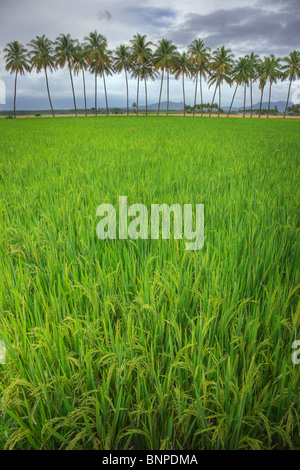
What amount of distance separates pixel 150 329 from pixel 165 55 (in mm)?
47772

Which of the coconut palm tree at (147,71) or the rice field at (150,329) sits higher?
the coconut palm tree at (147,71)

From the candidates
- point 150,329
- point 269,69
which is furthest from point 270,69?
point 150,329

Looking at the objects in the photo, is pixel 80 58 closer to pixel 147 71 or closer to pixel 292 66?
pixel 147 71

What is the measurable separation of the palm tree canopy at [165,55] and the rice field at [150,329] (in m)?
45.1

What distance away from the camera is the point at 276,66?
44031 millimetres

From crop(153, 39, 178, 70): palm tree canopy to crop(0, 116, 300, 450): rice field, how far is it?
4506 cm

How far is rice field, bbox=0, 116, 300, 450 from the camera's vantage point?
29.2 inches

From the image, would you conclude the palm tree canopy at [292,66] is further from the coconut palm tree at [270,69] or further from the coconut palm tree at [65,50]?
the coconut palm tree at [65,50]

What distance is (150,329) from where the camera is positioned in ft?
3.40

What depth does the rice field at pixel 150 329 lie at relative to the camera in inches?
29.2

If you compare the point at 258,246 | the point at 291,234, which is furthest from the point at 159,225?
the point at 291,234

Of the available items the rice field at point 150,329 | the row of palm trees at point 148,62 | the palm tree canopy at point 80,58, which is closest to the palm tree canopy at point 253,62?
the row of palm trees at point 148,62
